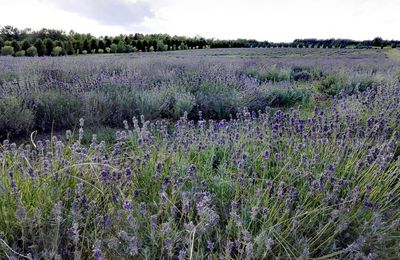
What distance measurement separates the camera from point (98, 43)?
35.2m

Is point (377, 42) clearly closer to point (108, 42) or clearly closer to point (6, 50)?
point (108, 42)

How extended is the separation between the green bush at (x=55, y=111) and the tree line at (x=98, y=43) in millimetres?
23195

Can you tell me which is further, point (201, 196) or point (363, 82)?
point (363, 82)

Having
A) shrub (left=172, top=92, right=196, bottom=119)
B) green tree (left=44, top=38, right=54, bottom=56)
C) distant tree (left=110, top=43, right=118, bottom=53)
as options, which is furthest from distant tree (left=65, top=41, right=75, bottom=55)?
shrub (left=172, top=92, right=196, bottom=119)

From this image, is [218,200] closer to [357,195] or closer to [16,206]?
[357,195]

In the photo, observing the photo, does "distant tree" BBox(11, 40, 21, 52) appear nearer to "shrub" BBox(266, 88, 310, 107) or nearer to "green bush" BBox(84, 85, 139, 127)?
"green bush" BBox(84, 85, 139, 127)

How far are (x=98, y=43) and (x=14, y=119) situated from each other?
33.7 meters

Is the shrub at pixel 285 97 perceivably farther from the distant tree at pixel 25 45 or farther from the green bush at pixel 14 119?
the distant tree at pixel 25 45

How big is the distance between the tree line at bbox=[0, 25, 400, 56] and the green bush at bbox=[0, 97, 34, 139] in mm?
23493

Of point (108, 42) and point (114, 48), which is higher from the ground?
point (108, 42)

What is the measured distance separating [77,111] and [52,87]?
4.03 feet

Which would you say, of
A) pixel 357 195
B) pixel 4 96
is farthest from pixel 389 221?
pixel 4 96

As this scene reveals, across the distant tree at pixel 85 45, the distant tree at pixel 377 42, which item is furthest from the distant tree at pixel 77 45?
the distant tree at pixel 377 42

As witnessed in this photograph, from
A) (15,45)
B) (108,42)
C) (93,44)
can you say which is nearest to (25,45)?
(15,45)
